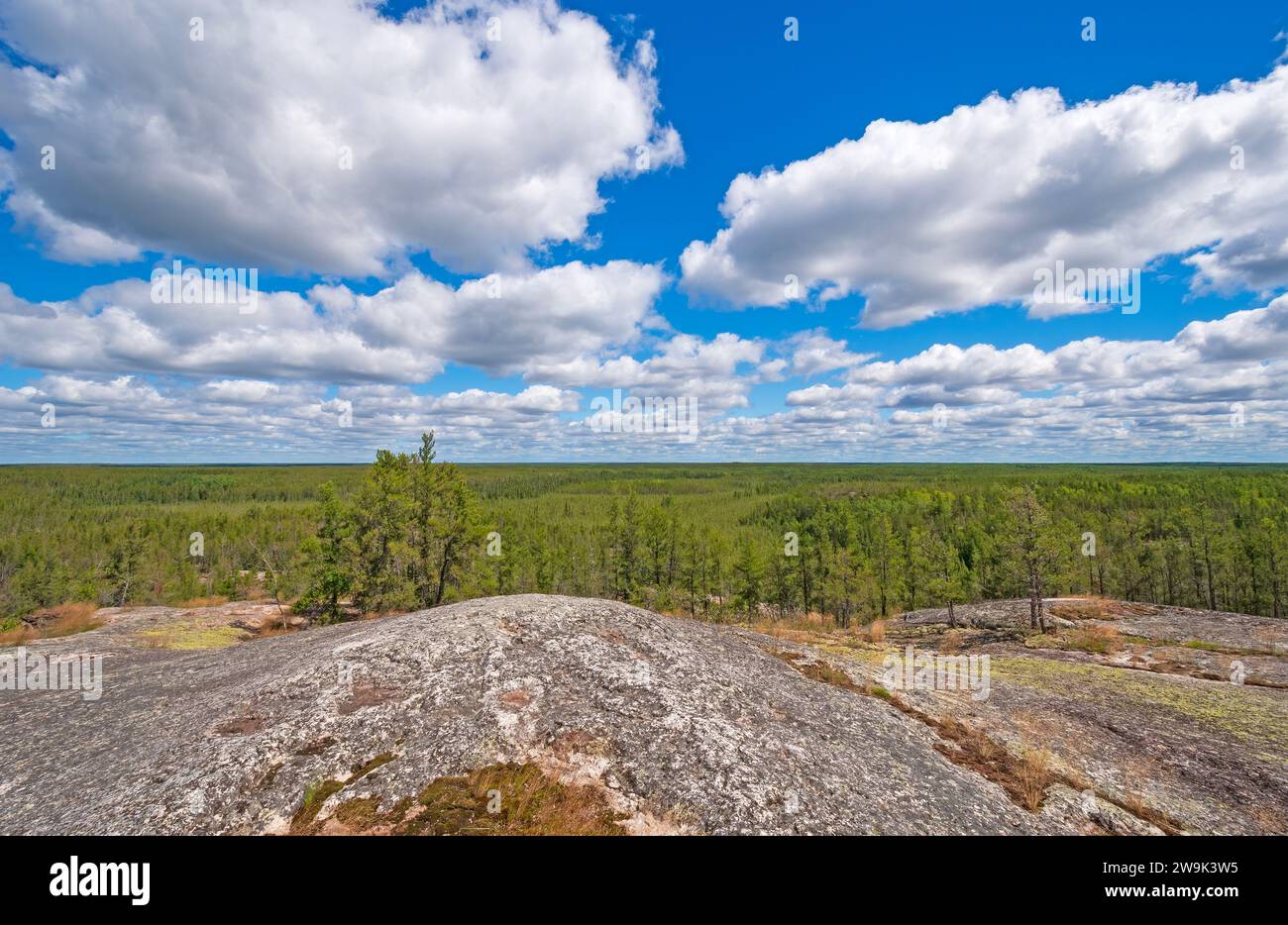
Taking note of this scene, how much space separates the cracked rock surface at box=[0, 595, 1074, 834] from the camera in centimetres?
732

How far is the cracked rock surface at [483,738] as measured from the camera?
7320 millimetres

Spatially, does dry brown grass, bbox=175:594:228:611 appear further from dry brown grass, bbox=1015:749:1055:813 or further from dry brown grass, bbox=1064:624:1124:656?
dry brown grass, bbox=1064:624:1124:656

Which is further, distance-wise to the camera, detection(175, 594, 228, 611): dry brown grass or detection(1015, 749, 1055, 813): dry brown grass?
detection(175, 594, 228, 611): dry brown grass

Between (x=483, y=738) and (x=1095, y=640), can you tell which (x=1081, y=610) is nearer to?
(x=1095, y=640)

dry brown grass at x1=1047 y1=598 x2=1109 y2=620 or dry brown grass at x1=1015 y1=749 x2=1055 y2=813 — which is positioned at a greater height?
dry brown grass at x1=1015 y1=749 x2=1055 y2=813

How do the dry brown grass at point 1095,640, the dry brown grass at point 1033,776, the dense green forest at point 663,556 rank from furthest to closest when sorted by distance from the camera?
1. the dense green forest at point 663,556
2. the dry brown grass at point 1095,640
3. the dry brown grass at point 1033,776

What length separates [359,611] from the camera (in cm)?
3906

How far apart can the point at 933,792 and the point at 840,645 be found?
14.8 meters

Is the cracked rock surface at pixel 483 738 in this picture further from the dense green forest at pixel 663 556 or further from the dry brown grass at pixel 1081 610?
the dry brown grass at pixel 1081 610

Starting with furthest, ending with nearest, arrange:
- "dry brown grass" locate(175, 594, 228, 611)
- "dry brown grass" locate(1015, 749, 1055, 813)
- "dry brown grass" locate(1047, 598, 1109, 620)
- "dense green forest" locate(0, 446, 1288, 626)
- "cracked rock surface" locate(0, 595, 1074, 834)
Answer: "dry brown grass" locate(175, 594, 228, 611) → "dry brown grass" locate(1047, 598, 1109, 620) → "dense green forest" locate(0, 446, 1288, 626) → "dry brown grass" locate(1015, 749, 1055, 813) → "cracked rock surface" locate(0, 595, 1074, 834)

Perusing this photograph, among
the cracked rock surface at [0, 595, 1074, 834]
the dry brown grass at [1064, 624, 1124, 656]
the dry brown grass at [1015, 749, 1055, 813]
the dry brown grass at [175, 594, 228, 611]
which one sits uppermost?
the cracked rock surface at [0, 595, 1074, 834]

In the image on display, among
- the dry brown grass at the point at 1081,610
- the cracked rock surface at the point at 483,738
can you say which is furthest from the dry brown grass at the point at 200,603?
the dry brown grass at the point at 1081,610

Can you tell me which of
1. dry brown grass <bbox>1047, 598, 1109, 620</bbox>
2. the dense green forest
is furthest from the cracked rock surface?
dry brown grass <bbox>1047, 598, 1109, 620</bbox>
